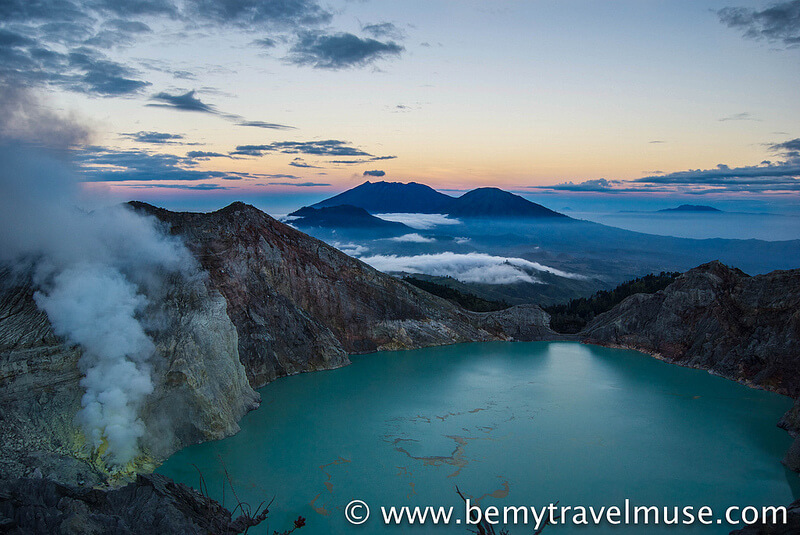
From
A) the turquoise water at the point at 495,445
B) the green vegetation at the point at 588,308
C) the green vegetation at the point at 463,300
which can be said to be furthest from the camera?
the green vegetation at the point at 463,300

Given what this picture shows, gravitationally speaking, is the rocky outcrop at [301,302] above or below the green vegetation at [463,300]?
above

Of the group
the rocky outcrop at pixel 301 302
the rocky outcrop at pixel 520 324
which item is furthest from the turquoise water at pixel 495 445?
the rocky outcrop at pixel 520 324

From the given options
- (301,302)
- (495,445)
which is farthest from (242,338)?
(495,445)

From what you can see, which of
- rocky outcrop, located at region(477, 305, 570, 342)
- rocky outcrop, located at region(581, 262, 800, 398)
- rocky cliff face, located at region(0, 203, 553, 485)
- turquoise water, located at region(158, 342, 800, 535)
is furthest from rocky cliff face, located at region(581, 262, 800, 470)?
rocky cliff face, located at region(0, 203, 553, 485)

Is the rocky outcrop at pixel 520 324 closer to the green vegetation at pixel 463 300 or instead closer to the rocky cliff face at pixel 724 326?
the rocky cliff face at pixel 724 326

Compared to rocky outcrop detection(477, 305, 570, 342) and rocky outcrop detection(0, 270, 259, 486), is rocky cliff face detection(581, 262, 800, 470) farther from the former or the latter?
rocky outcrop detection(0, 270, 259, 486)
